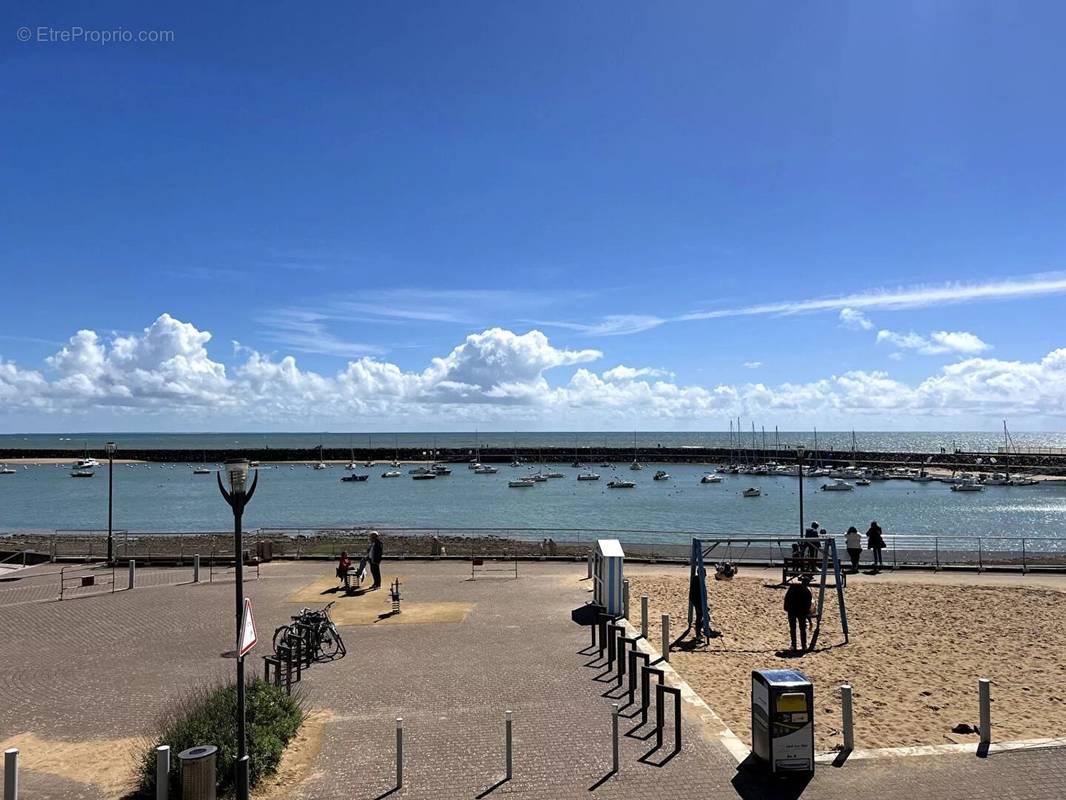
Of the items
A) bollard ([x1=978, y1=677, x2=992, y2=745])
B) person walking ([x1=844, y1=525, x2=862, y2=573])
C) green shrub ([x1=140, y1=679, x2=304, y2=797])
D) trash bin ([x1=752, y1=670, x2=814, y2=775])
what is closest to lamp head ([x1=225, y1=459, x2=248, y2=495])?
green shrub ([x1=140, y1=679, x2=304, y2=797])

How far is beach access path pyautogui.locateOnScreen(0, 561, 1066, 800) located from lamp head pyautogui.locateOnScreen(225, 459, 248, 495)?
3409 mm

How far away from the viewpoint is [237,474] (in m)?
8.23

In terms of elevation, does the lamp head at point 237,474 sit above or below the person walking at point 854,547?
above

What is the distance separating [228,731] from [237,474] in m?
3.01

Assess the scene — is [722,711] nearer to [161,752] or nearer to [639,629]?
[639,629]

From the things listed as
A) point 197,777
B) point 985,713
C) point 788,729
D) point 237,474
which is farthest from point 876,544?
A: point 197,777

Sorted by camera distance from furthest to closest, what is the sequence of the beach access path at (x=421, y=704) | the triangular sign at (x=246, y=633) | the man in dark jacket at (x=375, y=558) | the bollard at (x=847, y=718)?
the man in dark jacket at (x=375, y=558), the bollard at (x=847, y=718), the beach access path at (x=421, y=704), the triangular sign at (x=246, y=633)

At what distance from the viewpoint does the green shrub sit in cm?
830

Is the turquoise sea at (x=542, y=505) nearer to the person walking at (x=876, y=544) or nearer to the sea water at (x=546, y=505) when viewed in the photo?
the sea water at (x=546, y=505)

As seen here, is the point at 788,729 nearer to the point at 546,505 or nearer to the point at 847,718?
the point at 847,718

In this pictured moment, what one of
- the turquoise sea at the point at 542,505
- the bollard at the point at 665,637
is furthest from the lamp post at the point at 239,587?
the turquoise sea at the point at 542,505

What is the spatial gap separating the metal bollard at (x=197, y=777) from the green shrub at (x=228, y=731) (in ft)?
1.30

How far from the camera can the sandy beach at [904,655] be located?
35.0ft

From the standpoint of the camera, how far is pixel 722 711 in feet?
36.4
